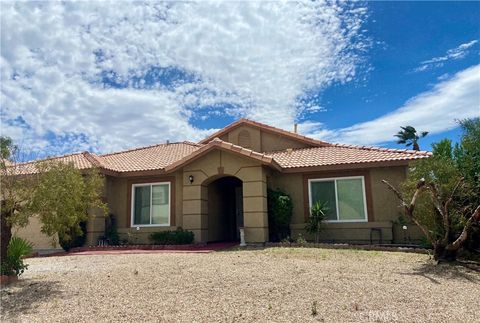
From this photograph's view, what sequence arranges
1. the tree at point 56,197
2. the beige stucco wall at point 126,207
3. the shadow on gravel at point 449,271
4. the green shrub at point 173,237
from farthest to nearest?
the beige stucco wall at point 126,207, the green shrub at point 173,237, the shadow on gravel at point 449,271, the tree at point 56,197

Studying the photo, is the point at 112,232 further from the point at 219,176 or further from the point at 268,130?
the point at 268,130

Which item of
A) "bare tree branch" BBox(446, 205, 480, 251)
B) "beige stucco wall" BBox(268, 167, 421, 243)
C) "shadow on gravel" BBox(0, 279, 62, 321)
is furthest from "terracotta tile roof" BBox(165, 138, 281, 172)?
"shadow on gravel" BBox(0, 279, 62, 321)

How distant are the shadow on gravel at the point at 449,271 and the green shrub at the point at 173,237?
8912 millimetres

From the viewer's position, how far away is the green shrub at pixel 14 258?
904 centimetres

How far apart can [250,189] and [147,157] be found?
23.7 ft

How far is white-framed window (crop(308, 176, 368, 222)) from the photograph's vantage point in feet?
52.1

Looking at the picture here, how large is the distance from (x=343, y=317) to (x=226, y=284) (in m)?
2.77

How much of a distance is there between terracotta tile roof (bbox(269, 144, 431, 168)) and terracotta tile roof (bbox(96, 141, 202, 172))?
503 cm

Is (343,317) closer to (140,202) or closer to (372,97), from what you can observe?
(140,202)

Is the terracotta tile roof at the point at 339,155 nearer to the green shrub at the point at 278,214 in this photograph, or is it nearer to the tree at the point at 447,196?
the green shrub at the point at 278,214

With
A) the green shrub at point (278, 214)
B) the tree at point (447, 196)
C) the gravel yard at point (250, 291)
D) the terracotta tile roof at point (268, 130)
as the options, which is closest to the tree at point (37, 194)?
the gravel yard at point (250, 291)

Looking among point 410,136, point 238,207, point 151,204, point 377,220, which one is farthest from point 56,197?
point 410,136

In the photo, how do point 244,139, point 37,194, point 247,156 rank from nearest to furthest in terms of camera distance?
point 37,194 < point 247,156 < point 244,139

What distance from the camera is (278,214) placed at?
15.8m
